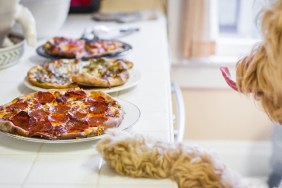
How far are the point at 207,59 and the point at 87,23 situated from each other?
1.97 feet

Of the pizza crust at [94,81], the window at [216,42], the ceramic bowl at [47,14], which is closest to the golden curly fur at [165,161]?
the pizza crust at [94,81]

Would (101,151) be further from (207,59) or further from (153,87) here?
(207,59)

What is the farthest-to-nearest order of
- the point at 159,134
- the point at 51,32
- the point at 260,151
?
the point at 260,151
the point at 51,32
the point at 159,134

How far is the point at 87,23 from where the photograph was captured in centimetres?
232

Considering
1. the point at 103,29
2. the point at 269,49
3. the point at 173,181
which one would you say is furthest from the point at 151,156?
the point at 103,29

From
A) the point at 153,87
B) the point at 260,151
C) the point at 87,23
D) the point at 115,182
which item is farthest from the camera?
the point at 260,151

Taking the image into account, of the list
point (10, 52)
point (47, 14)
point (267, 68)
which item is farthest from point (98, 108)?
point (47, 14)

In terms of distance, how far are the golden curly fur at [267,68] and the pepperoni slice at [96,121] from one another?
312 millimetres

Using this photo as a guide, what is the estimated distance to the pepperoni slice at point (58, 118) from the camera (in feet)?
3.80

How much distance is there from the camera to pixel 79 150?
1112mm

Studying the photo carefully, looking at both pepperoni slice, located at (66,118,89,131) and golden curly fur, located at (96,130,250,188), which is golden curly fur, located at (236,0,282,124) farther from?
pepperoni slice, located at (66,118,89,131)

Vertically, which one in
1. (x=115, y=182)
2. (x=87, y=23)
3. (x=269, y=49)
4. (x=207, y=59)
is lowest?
(x=207, y=59)

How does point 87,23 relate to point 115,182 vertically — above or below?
below

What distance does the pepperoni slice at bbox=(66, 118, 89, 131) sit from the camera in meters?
1.12
